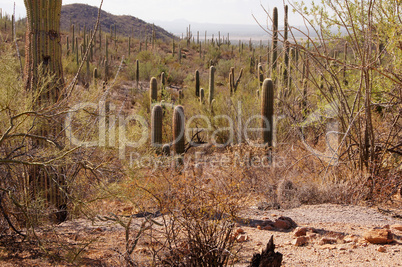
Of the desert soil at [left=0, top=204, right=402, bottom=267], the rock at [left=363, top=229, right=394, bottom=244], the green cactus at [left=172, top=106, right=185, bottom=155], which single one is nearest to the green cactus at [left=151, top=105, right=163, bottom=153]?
the green cactus at [left=172, top=106, right=185, bottom=155]

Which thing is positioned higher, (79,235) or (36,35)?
(36,35)

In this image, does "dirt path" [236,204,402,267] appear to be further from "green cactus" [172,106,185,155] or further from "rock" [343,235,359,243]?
"green cactus" [172,106,185,155]

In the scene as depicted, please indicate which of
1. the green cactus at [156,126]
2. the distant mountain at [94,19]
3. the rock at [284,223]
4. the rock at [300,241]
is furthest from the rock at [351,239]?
the distant mountain at [94,19]

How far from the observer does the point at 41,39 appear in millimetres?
6035

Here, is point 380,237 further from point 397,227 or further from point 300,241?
point 300,241

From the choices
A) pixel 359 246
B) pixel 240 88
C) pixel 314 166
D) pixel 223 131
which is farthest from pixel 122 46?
pixel 359 246

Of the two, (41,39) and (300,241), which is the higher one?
(41,39)

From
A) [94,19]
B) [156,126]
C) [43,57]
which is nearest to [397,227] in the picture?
[43,57]

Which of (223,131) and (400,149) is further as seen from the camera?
(223,131)

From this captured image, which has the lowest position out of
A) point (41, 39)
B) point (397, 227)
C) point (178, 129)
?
point (397, 227)

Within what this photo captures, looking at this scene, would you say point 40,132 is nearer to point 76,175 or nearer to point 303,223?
point 76,175

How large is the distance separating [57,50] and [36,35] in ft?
1.23

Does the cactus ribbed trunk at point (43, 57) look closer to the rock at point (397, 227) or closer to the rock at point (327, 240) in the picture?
the rock at point (327, 240)

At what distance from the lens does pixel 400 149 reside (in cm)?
739
